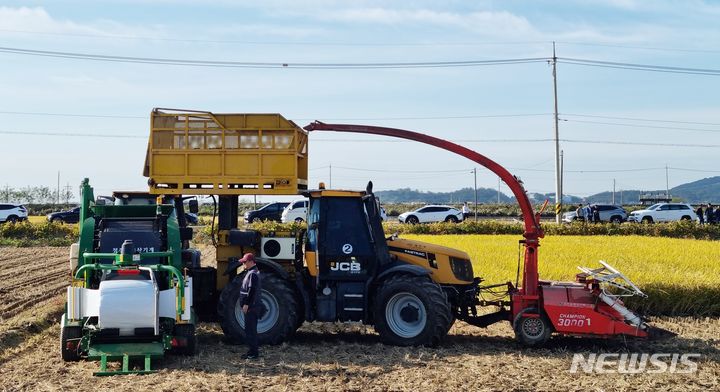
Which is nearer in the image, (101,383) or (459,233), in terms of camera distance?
(101,383)

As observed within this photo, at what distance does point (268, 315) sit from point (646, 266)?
12.4 m

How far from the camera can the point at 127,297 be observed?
10977mm

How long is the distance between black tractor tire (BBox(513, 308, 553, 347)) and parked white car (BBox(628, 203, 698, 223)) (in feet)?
144

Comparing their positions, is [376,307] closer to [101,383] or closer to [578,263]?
[101,383]

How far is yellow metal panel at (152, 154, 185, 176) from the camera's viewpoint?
43.0ft

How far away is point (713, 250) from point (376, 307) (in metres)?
19.2

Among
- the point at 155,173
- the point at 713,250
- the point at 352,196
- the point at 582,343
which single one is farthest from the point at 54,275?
the point at 713,250

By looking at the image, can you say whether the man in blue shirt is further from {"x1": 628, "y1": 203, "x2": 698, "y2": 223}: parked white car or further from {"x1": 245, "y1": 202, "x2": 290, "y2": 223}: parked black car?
{"x1": 628, "y1": 203, "x2": 698, "y2": 223}: parked white car

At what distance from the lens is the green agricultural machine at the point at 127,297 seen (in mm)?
10969

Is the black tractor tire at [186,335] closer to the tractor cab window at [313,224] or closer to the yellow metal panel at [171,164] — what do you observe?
the tractor cab window at [313,224]

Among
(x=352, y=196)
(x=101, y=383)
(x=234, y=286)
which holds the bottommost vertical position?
(x=101, y=383)

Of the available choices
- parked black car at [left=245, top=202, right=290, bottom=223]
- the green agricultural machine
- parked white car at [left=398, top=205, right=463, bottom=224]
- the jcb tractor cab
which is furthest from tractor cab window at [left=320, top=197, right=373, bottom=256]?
parked white car at [left=398, top=205, right=463, bottom=224]

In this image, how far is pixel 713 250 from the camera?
90.7 ft

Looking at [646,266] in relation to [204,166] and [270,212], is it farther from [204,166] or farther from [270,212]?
[270,212]
